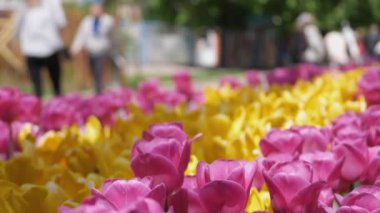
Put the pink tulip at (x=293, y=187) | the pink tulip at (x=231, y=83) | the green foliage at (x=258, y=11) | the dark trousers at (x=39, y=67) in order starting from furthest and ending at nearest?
the green foliage at (x=258, y=11)
the dark trousers at (x=39, y=67)
the pink tulip at (x=231, y=83)
the pink tulip at (x=293, y=187)

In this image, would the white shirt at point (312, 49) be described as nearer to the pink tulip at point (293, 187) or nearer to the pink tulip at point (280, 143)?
the pink tulip at point (280, 143)

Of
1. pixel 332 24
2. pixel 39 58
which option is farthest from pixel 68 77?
pixel 332 24

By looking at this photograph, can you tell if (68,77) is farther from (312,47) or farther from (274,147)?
(274,147)

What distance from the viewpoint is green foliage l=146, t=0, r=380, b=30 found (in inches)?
1095

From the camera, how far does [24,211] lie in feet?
4.34

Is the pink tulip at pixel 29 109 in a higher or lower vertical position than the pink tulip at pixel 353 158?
lower

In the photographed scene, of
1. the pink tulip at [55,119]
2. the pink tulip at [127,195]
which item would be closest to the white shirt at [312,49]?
the pink tulip at [55,119]

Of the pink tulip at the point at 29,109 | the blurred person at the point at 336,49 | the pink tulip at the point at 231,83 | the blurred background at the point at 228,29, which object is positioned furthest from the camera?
the blurred background at the point at 228,29

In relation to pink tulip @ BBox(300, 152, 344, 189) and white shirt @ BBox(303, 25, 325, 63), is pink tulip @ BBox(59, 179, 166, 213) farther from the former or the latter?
white shirt @ BBox(303, 25, 325, 63)

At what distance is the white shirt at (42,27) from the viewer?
845cm

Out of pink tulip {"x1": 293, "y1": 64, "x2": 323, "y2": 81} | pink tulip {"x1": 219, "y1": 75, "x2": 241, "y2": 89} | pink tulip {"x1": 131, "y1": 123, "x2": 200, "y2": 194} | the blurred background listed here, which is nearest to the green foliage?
the blurred background

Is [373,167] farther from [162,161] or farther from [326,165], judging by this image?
[162,161]

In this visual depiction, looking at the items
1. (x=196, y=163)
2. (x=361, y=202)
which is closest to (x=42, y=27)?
(x=196, y=163)

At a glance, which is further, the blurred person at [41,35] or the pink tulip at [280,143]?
the blurred person at [41,35]
